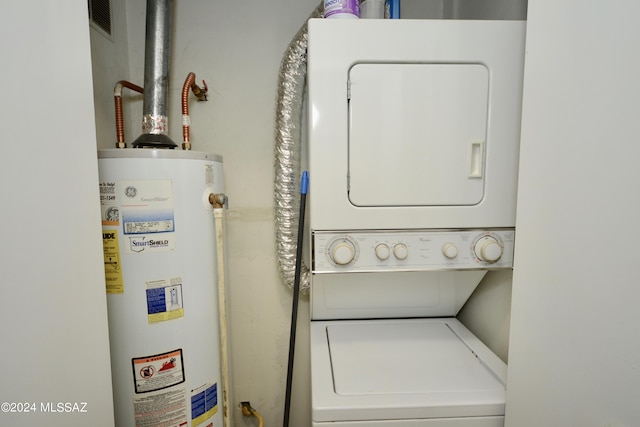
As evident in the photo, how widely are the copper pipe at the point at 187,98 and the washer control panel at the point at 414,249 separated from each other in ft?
2.57

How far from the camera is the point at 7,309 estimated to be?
627 mm

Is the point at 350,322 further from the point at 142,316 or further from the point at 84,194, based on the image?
the point at 84,194

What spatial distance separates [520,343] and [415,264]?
389 mm

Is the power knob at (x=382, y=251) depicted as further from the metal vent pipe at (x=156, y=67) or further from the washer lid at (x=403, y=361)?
the metal vent pipe at (x=156, y=67)

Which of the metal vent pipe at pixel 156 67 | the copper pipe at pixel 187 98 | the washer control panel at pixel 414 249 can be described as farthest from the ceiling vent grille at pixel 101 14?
the washer control panel at pixel 414 249

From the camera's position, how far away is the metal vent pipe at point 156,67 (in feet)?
4.34

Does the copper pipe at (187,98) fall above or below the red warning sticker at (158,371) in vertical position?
above

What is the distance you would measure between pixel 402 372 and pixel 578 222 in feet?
2.52

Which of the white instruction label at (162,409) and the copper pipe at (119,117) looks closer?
the white instruction label at (162,409)

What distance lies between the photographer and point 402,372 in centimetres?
110

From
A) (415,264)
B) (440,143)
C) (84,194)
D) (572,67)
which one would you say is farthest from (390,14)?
(84,194)

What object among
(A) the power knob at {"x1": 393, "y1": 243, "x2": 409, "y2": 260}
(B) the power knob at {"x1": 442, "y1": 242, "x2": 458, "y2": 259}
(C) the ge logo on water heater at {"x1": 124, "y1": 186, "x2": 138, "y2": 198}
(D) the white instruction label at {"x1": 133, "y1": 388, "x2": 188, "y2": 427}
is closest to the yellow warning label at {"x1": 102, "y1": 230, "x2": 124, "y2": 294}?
(C) the ge logo on water heater at {"x1": 124, "y1": 186, "x2": 138, "y2": 198}

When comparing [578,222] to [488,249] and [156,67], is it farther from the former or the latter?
[156,67]

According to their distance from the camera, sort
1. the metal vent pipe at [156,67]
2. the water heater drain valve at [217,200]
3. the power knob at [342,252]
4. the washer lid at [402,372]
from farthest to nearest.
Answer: the metal vent pipe at [156,67] < the water heater drain valve at [217,200] < the power knob at [342,252] < the washer lid at [402,372]
